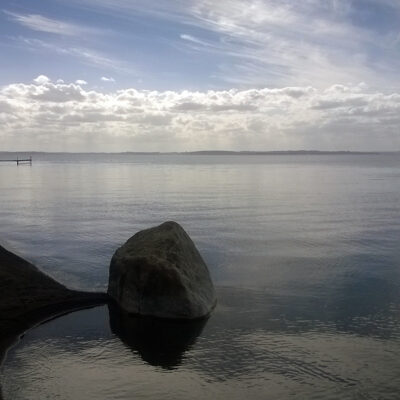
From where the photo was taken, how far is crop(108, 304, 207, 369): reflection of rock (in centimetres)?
1538

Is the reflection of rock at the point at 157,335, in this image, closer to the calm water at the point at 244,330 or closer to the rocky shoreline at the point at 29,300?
the calm water at the point at 244,330

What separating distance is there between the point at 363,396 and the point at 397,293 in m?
9.69

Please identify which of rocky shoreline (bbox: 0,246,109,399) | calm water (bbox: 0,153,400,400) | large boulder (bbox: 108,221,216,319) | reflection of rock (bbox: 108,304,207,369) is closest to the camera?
calm water (bbox: 0,153,400,400)

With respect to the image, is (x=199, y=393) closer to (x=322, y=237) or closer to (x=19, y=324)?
(x=19, y=324)

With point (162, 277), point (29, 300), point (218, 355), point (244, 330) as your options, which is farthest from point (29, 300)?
point (244, 330)

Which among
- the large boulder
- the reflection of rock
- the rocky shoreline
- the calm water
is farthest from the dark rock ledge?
the reflection of rock

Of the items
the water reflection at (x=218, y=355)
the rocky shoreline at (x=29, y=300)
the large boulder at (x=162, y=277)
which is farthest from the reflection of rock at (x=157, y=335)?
the rocky shoreline at (x=29, y=300)

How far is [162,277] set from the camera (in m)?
17.4

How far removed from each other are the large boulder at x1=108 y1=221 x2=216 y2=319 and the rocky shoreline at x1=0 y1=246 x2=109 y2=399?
1630 millimetres

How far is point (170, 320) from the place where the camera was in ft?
57.6

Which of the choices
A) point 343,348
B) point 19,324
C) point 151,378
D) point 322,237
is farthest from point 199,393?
point 322,237

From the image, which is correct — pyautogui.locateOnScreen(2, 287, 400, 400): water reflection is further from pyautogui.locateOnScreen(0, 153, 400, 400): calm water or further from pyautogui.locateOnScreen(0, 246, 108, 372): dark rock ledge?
pyautogui.locateOnScreen(0, 246, 108, 372): dark rock ledge

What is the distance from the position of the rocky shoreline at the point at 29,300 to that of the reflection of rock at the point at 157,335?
70.6 inches

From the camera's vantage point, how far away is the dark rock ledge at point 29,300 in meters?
16.8
